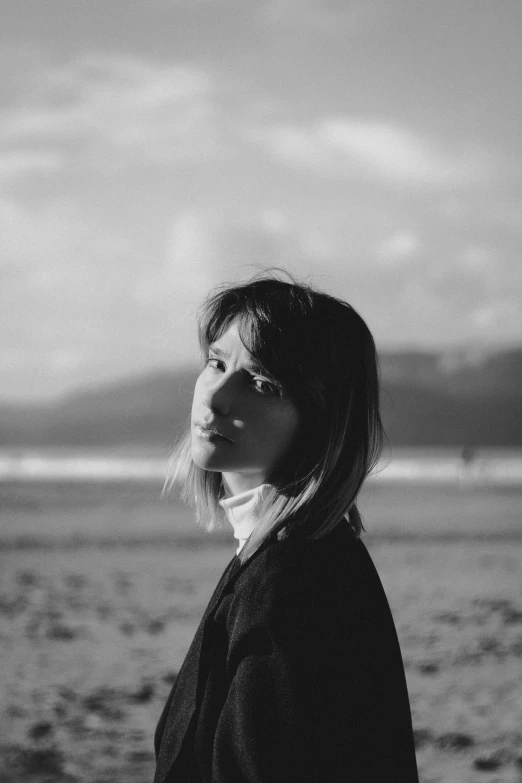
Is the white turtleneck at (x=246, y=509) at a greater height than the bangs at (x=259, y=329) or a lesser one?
lesser

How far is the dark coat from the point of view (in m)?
1.40

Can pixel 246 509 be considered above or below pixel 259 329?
below

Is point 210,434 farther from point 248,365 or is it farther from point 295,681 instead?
point 295,681

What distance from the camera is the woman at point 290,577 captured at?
1422 mm

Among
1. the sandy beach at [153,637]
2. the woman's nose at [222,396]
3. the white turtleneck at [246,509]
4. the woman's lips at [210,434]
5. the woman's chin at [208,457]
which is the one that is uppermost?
the woman's nose at [222,396]

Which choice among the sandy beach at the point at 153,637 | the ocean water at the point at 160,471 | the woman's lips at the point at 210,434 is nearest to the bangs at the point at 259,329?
the woman's lips at the point at 210,434

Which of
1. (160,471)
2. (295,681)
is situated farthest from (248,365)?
(160,471)

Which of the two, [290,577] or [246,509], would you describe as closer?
[290,577]

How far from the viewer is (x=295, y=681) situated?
4.61 ft

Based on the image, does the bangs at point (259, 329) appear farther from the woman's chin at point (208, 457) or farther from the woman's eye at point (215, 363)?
the woman's chin at point (208, 457)

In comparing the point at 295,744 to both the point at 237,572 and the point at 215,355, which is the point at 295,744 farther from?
the point at 215,355

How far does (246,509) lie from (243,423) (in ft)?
0.58

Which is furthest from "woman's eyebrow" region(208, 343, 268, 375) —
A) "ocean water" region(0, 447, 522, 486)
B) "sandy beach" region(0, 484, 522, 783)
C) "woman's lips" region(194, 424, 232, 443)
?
"ocean water" region(0, 447, 522, 486)

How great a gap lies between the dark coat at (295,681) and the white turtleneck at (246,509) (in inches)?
3.2
